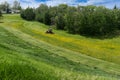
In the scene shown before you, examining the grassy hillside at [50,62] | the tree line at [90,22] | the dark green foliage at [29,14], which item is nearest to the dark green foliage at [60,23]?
the tree line at [90,22]

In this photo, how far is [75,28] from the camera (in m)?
91.9

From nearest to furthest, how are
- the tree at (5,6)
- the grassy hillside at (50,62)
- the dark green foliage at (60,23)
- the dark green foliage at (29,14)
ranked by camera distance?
the grassy hillside at (50,62) < the dark green foliage at (60,23) < the dark green foliage at (29,14) < the tree at (5,6)

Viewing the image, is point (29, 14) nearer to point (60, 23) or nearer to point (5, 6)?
point (60, 23)

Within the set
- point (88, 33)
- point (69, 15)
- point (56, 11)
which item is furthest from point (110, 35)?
point (56, 11)

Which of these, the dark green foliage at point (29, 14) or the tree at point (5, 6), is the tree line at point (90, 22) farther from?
the tree at point (5, 6)

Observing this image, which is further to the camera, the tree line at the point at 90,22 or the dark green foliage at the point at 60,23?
the dark green foliage at the point at 60,23

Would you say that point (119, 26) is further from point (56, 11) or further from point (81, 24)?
point (56, 11)

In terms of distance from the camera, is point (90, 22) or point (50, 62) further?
point (90, 22)

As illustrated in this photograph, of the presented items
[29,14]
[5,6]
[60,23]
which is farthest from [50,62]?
[5,6]

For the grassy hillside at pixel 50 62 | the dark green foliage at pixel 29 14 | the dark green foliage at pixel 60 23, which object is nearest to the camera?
the grassy hillside at pixel 50 62

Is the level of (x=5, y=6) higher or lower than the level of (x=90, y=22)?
lower

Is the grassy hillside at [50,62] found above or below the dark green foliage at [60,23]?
above

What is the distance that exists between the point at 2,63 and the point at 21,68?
491 mm

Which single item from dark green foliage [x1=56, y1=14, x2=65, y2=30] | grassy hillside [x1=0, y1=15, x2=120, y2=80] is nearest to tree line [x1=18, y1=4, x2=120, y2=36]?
dark green foliage [x1=56, y1=14, x2=65, y2=30]
